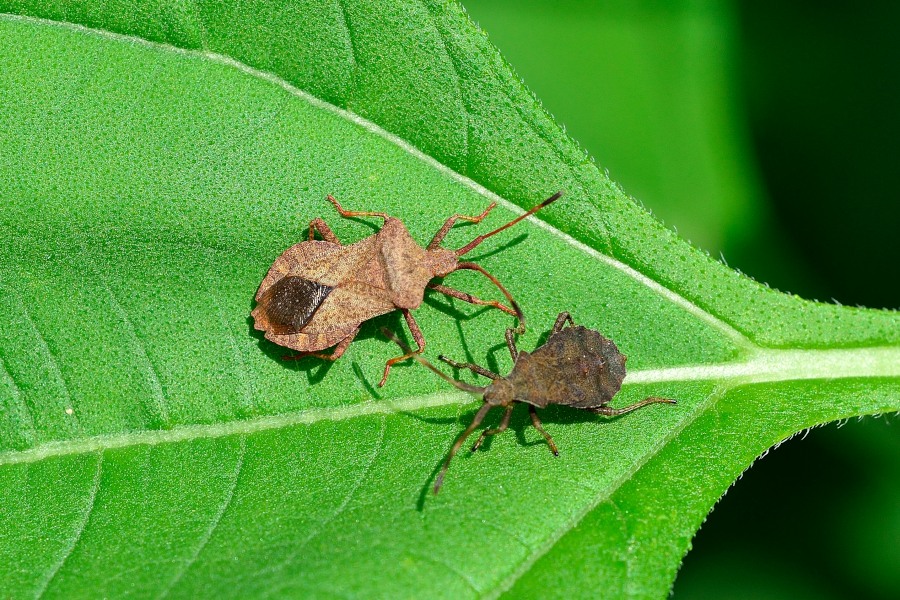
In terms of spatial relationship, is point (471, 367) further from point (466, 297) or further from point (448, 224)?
point (448, 224)

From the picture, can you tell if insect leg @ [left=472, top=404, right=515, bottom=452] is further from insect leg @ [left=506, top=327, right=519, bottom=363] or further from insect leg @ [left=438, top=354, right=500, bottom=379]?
insect leg @ [left=506, top=327, right=519, bottom=363]

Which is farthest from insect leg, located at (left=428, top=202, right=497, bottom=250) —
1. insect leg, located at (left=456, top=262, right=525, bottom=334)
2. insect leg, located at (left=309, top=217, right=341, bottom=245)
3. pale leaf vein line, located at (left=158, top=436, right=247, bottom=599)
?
pale leaf vein line, located at (left=158, top=436, right=247, bottom=599)

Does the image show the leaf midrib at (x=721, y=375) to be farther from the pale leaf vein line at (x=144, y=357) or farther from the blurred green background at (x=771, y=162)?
the blurred green background at (x=771, y=162)

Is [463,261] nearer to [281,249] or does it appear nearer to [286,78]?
[281,249]

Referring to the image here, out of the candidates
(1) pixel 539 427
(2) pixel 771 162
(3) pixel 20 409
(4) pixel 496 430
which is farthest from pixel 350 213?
(2) pixel 771 162

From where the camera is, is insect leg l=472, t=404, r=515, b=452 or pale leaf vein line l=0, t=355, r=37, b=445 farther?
insect leg l=472, t=404, r=515, b=452

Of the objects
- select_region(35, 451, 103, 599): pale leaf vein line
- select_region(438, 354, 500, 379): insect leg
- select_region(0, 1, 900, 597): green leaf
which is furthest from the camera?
select_region(438, 354, 500, 379): insect leg

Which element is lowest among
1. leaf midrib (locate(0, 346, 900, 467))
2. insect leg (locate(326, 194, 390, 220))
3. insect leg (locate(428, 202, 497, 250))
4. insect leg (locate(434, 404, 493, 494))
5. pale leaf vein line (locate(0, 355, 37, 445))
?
insect leg (locate(434, 404, 493, 494))
